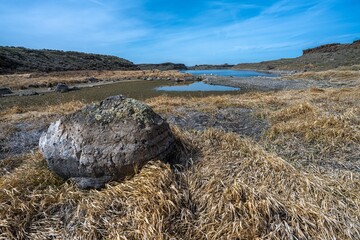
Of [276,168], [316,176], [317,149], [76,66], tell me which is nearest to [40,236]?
[276,168]

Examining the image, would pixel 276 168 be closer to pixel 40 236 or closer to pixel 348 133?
pixel 348 133

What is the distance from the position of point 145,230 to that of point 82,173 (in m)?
1.46

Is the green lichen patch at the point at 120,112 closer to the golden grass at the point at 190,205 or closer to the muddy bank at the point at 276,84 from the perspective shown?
the golden grass at the point at 190,205

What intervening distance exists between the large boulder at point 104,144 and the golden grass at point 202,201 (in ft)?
0.63

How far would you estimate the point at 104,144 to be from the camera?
365 centimetres

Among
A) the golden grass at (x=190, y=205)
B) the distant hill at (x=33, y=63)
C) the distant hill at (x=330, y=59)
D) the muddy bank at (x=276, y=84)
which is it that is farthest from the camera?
the distant hill at (x=33, y=63)

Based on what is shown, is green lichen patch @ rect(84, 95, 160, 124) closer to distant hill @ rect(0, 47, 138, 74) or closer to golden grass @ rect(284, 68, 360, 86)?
golden grass @ rect(284, 68, 360, 86)

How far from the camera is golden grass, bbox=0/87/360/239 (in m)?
2.78

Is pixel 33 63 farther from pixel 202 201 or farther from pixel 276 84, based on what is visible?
pixel 202 201

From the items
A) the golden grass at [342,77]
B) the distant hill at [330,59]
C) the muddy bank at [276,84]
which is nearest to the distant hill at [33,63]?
the muddy bank at [276,84]

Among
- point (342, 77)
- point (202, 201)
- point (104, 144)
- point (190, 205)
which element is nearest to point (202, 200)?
point (202, 201)

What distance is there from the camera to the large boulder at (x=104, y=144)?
142 inches

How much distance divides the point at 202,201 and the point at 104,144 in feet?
5.37

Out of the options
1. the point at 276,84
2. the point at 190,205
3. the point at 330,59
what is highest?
the point at 330,59
